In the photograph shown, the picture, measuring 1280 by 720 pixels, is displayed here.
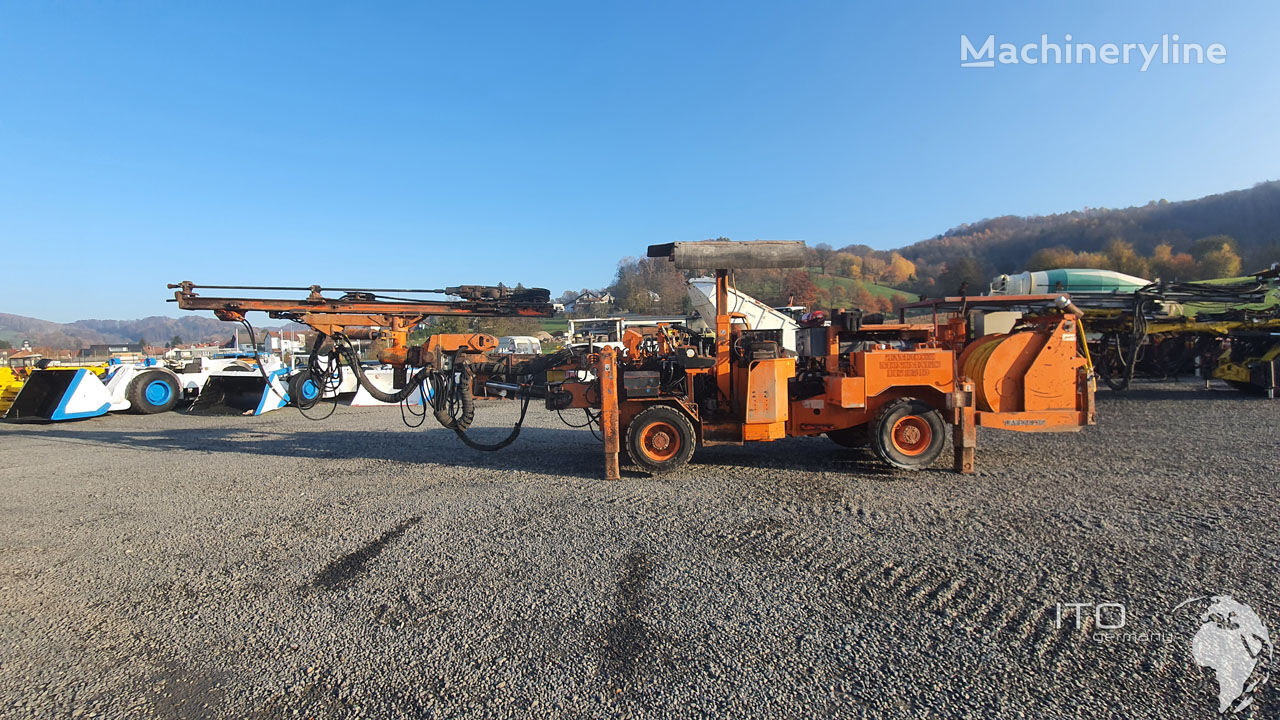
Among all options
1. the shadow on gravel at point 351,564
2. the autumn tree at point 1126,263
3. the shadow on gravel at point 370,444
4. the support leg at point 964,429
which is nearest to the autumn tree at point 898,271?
the autumn tree at point 1126,263

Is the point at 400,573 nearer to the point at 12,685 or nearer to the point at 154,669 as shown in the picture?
the point at 154,669

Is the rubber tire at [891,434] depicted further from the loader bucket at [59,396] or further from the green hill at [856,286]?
the green hill at [856,286]

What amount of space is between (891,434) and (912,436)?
29 centimetres

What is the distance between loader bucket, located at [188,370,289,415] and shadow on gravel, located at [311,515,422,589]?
38.3 ft

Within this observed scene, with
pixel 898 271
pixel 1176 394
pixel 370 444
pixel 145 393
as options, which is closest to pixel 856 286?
pixel 898 271

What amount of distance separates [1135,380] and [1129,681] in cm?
1850

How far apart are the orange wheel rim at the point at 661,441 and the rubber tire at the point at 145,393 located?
13995 millimetres

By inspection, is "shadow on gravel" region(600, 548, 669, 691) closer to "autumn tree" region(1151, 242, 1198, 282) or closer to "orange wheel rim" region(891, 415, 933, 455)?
"orange wheel rim" region(891, 415, 933, 455)

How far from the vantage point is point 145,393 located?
14.6 metres

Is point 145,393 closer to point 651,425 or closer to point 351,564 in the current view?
point 351,564

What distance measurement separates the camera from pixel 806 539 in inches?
195

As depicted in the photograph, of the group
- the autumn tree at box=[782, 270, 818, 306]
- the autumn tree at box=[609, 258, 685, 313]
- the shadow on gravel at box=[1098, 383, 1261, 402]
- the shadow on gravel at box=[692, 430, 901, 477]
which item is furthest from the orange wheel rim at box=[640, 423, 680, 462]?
the autumn tree at box=[782, 270, 818, 306]

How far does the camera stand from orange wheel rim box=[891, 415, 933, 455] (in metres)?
7.25

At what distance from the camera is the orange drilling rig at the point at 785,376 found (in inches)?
284
